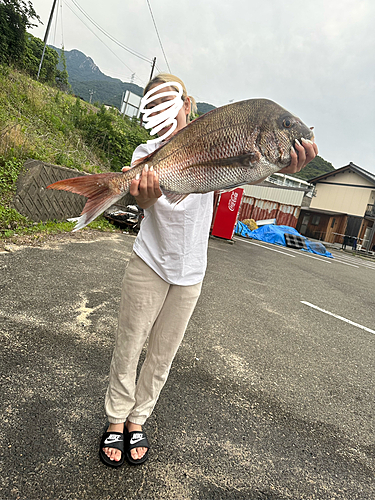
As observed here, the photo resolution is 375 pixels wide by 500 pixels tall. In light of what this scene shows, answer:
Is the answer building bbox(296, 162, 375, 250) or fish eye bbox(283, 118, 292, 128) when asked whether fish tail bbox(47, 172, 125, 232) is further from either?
building bbox(296, 162, 375, 250)

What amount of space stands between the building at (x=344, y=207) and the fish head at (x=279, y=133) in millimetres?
27852

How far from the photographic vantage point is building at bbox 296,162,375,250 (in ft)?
88.0

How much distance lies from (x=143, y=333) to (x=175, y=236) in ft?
1.86

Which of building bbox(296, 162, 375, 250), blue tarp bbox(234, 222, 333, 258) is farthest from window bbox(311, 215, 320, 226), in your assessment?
blue tarp bbox(234, 222, 333, 258)

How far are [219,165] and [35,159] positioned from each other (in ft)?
20.4

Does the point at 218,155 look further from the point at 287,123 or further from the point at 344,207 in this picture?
the point at 344,207

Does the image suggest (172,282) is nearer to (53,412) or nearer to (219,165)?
(219,165)

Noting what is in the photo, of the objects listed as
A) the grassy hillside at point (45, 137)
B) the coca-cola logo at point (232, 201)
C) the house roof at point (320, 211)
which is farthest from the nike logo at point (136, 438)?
the house roof at point (320, 211)

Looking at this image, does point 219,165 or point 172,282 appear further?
point 172,282

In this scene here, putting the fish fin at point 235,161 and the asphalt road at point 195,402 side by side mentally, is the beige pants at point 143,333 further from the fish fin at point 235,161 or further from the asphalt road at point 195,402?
the fish fin at point 235,161

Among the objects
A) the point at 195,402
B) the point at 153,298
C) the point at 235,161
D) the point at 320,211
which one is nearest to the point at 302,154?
the point at 235,161

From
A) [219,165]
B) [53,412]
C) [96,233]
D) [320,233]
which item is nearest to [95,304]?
[53,412]

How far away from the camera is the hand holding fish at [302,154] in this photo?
112 centimetres

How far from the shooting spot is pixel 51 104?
1170 cm
